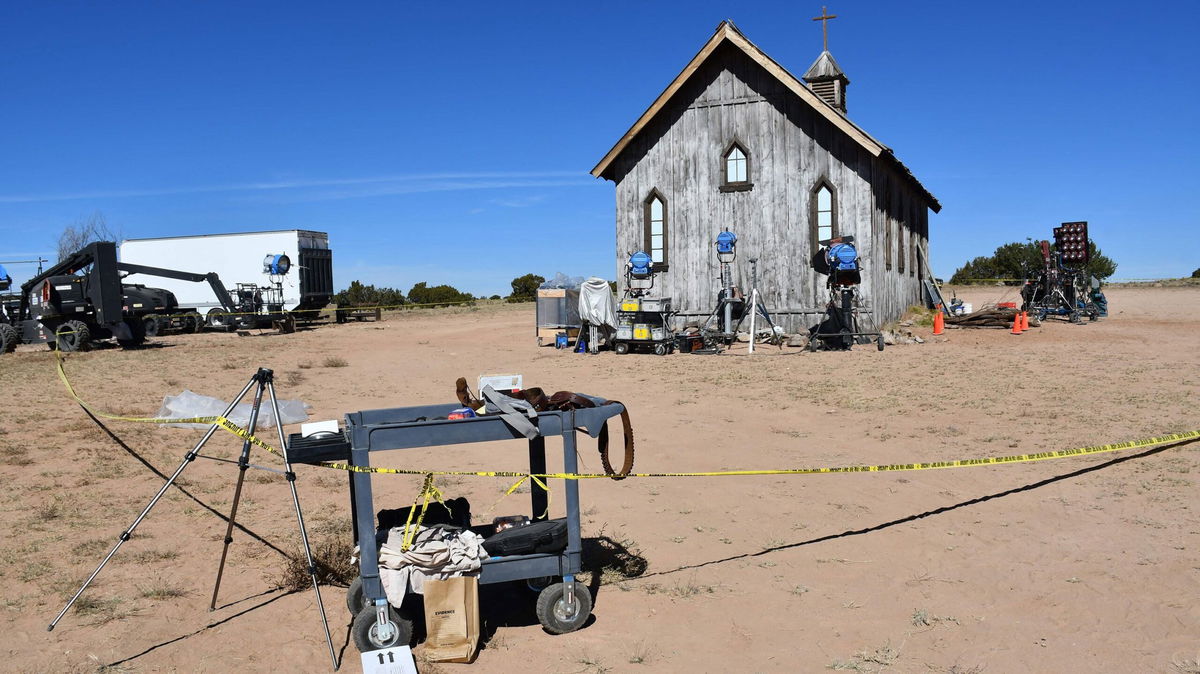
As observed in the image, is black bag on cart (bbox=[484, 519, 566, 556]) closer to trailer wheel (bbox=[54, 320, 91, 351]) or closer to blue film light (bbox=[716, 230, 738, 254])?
blue film light (bbox=[716, 230, 738, 254])

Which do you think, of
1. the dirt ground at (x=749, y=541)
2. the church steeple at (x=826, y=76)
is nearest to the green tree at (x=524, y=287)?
the church steeple at (x=826, y=76)

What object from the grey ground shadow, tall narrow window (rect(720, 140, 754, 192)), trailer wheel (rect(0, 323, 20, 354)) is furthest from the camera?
tall narrow window (rect(720, 140, 754, 192))

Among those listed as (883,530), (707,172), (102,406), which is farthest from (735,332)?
(883,530)

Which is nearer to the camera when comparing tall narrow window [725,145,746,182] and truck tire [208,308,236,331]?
tall narrow window [725,145,746,182]

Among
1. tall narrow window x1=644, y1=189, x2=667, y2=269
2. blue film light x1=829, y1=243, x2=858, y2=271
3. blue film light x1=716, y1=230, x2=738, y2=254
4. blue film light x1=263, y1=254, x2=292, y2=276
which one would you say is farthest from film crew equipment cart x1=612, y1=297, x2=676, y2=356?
blue film light x1=263, y1=254, x2=292, y2=276

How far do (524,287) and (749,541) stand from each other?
62399mm

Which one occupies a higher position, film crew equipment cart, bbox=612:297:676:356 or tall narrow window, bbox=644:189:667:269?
tall narrow window, bbox=644:189:667:269

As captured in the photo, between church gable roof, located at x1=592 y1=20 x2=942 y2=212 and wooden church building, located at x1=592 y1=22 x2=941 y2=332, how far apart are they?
0.11 ft

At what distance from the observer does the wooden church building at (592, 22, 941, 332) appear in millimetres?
22500

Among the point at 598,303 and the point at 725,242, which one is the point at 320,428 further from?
the point at 725,242

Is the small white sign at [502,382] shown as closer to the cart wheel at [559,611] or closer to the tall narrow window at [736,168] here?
the cart wheel at [559,611]

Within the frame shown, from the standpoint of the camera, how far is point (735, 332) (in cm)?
2377

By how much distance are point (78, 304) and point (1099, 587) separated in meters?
25.5

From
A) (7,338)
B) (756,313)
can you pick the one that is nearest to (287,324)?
(7,338)
